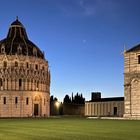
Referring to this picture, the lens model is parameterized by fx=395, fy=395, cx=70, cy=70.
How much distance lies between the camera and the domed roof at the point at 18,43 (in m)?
98.8

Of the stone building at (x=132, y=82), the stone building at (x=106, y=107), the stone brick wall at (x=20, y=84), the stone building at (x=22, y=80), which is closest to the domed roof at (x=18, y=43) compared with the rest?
the stone building at (x=22, y=80)

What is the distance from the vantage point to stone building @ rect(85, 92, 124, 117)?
3792 inches

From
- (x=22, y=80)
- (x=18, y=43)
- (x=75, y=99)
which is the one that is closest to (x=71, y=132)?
(x=22, y=80)

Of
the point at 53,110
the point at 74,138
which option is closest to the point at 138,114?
the point at 74,138

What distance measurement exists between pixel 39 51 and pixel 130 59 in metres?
47.1

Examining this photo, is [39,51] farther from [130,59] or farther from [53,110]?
[130,59]

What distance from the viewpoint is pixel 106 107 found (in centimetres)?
9988

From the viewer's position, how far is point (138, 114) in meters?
56.9

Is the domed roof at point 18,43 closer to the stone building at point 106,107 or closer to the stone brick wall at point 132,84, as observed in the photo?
the stone building at point 106,107

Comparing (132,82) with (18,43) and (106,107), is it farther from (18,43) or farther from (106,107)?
(18,43)

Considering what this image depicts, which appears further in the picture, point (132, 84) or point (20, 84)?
point (20, 84)

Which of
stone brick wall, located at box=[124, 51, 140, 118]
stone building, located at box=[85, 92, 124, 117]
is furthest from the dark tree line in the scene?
stone brick wall, located at box=[124, 51, 140, 118]

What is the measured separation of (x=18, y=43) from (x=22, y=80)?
10.0m

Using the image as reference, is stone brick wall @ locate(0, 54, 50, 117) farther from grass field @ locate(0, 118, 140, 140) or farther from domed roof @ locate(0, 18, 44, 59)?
grass field @ locate(0, 118, 140, 140)
